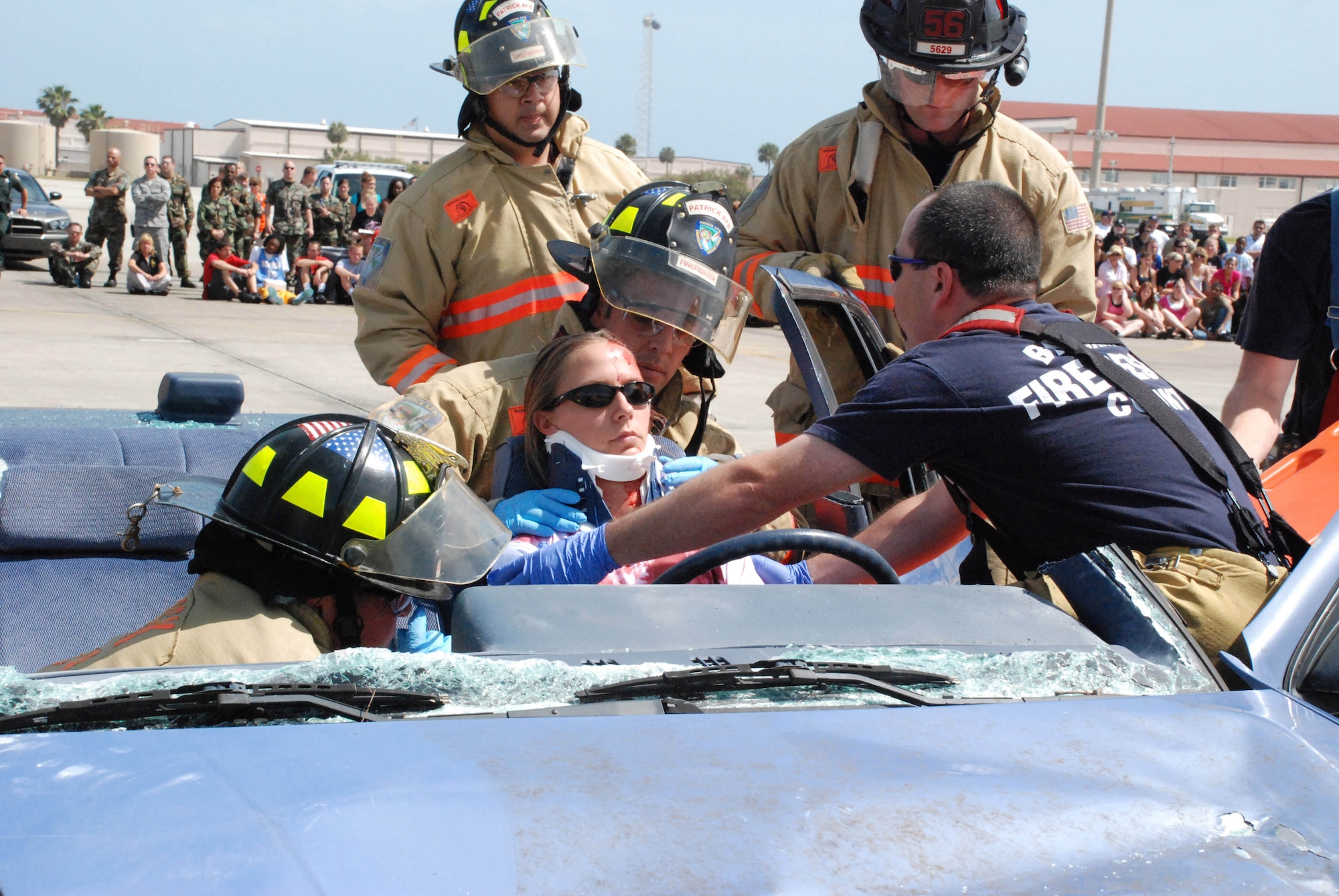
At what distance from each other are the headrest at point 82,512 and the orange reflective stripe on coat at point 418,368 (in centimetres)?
63

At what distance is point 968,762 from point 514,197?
2715mm

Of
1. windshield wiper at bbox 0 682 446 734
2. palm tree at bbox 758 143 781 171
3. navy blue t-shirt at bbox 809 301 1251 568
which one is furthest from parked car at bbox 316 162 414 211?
palm tree at bbox 758 143 781 171

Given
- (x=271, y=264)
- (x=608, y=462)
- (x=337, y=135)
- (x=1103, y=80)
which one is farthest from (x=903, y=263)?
(x=337, y=135)

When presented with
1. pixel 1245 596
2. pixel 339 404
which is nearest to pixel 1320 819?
pixel 1245 596

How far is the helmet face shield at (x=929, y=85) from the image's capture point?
134 inches

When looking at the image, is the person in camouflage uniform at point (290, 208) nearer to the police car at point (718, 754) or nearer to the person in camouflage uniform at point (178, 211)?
the person in camouflage uniform at point (178, 211)

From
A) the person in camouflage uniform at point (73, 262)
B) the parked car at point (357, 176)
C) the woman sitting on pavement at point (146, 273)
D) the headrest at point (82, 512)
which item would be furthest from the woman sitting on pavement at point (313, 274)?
the headrest at point (82, 512)

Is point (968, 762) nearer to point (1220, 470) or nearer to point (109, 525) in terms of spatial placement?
point (1220, 470)

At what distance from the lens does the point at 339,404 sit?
28.8 feet

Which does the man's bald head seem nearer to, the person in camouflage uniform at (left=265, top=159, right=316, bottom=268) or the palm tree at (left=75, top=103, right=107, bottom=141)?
the person in camouflage uniform at (left=265, top=159, right=316, bottom=268)

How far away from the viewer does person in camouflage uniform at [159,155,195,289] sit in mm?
16062

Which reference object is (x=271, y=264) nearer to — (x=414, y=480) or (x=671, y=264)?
(x=671, y=264)

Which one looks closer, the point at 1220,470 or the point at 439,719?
the point at 439,719

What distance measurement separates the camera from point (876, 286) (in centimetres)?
384
